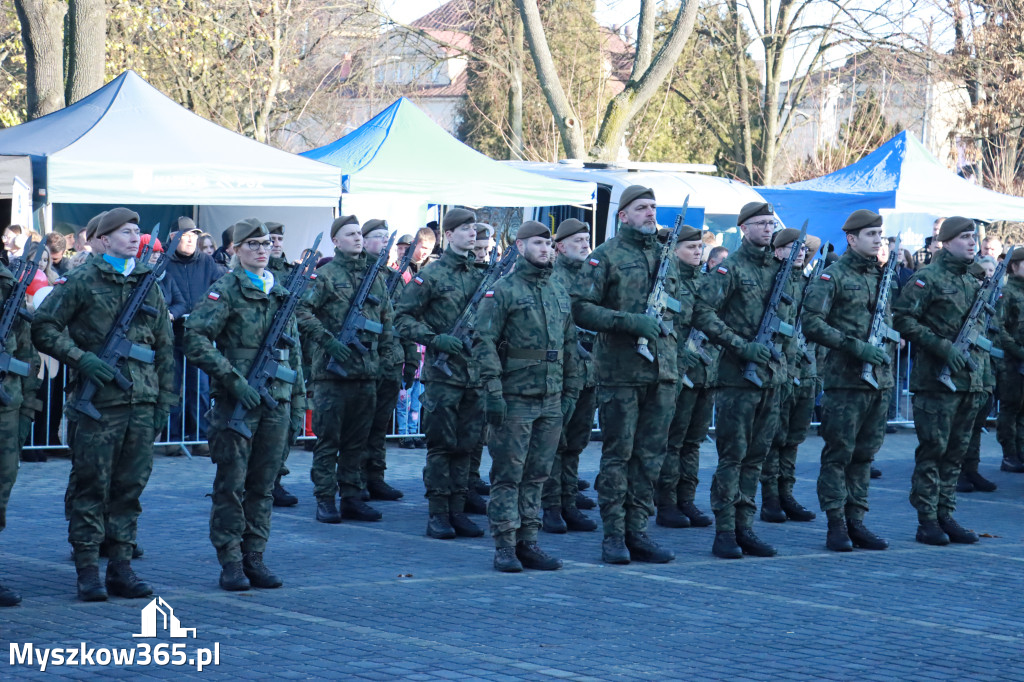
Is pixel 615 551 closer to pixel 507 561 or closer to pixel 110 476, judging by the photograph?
pixel 507 561

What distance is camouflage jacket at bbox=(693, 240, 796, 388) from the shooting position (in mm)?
9039

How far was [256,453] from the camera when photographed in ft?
25.6

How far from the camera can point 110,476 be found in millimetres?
7457

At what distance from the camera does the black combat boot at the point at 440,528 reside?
9.59 metres

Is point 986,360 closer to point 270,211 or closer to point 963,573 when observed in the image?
point 963,573

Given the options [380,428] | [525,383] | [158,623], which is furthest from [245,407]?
[380,428]

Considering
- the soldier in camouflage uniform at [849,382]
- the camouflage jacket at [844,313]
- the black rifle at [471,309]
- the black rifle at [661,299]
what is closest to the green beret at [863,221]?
the soldier in camouflage uniform at [849,382]

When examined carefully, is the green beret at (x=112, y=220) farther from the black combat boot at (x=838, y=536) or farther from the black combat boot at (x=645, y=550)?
the black combat boot at (x=838, y=536)

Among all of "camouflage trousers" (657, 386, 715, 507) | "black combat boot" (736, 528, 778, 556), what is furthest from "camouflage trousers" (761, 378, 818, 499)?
"black combat boot" (736, 528, 778, 556)

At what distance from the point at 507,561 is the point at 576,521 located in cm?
169

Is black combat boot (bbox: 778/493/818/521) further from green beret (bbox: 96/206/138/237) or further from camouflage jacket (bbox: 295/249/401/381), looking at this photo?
green beret (bbox: 96/206/138/237)

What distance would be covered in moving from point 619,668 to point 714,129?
1416 inches

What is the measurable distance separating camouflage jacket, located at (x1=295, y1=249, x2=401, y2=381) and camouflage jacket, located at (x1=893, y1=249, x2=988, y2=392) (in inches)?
A: 140

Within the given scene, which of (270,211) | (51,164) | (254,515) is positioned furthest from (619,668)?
(270,211)
